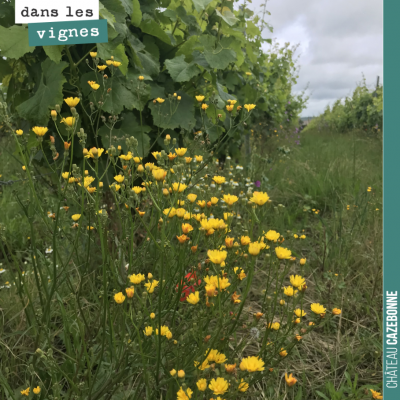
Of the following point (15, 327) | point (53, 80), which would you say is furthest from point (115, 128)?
point (15, 327)

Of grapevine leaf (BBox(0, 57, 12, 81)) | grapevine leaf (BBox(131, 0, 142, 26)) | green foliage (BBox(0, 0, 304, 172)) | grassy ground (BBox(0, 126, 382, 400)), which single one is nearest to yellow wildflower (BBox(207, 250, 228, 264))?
grassy ground (BBox(0, 126, 382, 400))

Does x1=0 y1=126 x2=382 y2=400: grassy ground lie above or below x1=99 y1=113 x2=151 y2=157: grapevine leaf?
below

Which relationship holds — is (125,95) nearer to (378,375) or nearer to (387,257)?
(387,257)

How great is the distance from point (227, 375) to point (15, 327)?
3.84 ft

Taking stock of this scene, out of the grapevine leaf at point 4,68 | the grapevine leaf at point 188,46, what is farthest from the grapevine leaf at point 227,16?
the grapevine leaf at point 4,68

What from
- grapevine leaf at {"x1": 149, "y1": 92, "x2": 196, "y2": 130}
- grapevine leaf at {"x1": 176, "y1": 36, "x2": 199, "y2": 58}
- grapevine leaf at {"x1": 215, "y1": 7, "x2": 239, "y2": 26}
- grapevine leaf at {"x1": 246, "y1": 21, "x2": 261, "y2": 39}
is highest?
grapevine leaf at {"x1": 246, "y1": 21, "x2": 261, "y2": 39}

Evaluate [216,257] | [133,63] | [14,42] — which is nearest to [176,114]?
[133,63]

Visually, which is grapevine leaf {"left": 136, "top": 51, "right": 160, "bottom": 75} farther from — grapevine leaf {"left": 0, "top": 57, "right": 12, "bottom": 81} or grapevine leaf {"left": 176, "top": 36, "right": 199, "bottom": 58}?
grapevine leaf {"left": 0, "top": 57, "right": 12, "bottom": 81}

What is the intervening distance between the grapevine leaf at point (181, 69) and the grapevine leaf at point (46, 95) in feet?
1.84

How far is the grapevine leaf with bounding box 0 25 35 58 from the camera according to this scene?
139cm

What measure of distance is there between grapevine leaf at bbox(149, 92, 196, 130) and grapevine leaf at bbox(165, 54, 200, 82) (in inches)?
5.3

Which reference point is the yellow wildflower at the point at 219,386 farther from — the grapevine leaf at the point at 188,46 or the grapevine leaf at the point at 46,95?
the grapevine leaf at the point at 188,46

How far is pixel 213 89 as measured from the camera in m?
2.04

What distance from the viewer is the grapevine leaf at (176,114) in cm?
183
